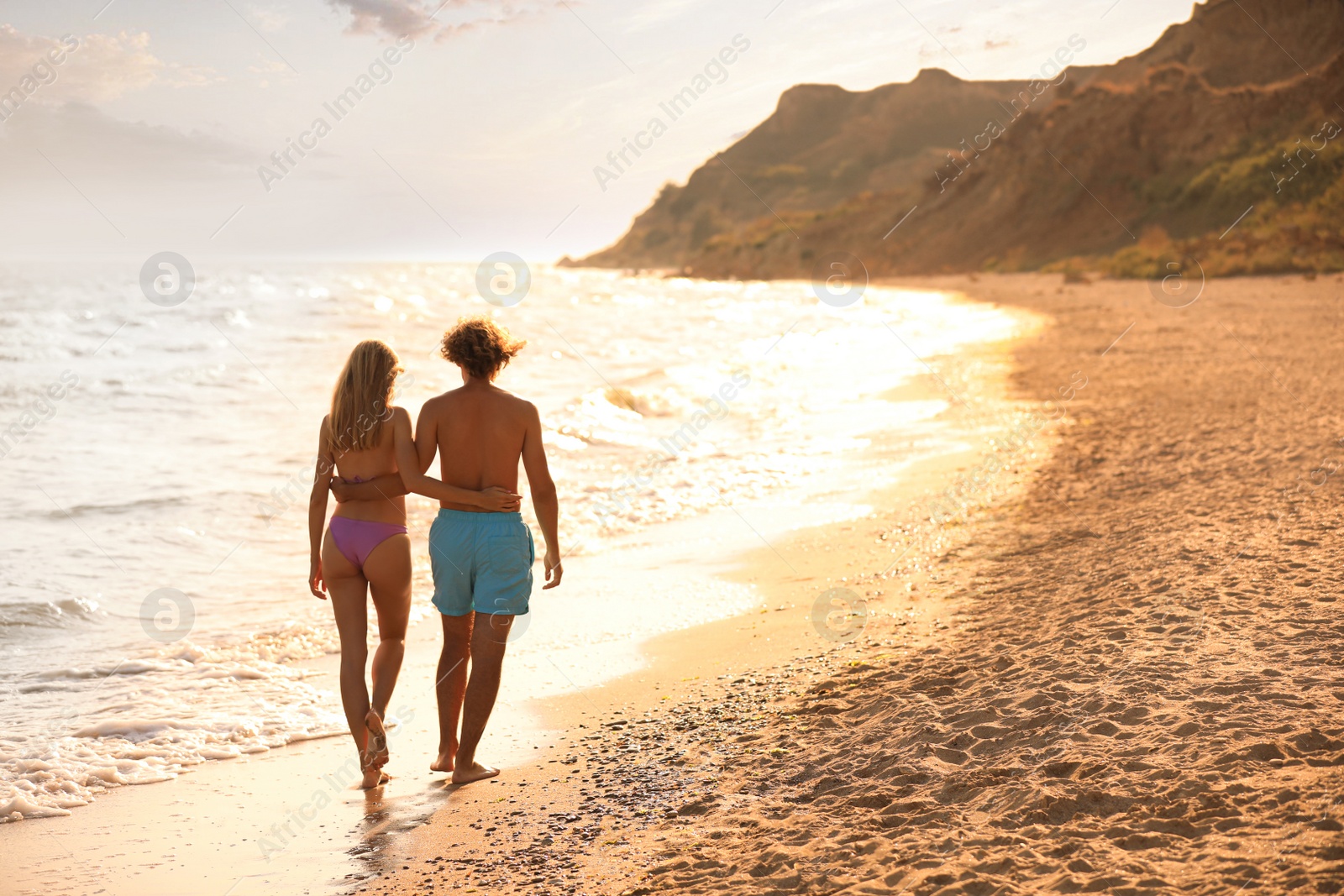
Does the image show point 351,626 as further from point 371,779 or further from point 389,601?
point 371,779

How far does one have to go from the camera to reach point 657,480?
10.2 metres

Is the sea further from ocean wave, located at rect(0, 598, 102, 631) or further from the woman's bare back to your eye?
the woman's bare back

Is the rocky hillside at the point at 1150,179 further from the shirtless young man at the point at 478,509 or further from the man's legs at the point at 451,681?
the man's legs at the point at 451,681

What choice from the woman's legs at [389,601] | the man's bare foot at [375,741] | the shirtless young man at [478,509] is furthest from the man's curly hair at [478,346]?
the man's bare foot at [375,741]

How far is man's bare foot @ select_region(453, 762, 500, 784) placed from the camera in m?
3.91

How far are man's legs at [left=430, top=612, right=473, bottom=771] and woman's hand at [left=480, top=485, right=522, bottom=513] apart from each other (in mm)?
488

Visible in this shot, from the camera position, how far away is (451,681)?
13.4ft

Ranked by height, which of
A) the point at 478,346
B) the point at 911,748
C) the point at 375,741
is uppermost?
the point at 478,346

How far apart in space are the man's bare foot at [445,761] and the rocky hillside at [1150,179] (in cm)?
2565

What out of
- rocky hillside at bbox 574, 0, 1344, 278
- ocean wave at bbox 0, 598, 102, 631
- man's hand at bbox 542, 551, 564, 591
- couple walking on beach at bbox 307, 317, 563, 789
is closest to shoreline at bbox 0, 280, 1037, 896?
couple walking on beach at bbox 307, 317, 563, 789

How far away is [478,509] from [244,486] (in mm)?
7477

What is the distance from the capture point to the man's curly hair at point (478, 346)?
13.0 ft

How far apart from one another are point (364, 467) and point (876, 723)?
2.26 m

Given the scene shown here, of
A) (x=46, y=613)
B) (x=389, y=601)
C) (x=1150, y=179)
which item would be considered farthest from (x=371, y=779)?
(x=1150, y=179)
